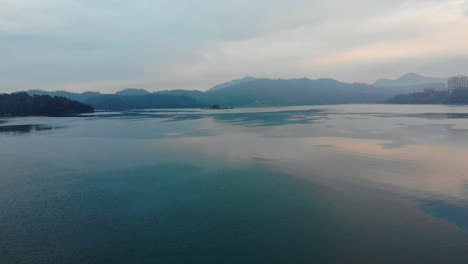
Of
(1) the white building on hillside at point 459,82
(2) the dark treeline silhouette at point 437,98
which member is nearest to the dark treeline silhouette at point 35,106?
(2) the dark treeline silhouette at point 437,98

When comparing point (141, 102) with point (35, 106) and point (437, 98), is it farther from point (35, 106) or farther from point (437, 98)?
point (437, 98)

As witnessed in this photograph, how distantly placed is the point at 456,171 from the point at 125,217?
12730 mm

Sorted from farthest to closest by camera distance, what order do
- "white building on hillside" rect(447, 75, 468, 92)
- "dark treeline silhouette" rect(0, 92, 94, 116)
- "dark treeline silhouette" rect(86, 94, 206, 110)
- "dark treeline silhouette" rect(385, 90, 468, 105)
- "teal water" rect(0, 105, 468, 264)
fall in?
"dark treeline silhouette" rect(86, 94, 206, 110) → "white building on hillside" rect(447, 75, 468, 92) → "dark treeline silhouette" rect(385, 90, 468, 105) → "dark treeline silhouette" rect(0, 92, 94, 116) → "teal water" rect(0, 105, 468, 264)

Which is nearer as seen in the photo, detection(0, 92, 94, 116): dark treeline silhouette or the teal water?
the teal water

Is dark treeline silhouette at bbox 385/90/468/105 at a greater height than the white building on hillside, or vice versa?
the white building on hillside

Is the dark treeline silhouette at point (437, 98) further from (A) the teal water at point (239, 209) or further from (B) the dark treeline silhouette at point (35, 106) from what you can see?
(B) the dark treeline silhouette at point (35, 106)

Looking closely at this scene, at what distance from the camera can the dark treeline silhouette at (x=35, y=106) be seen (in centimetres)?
6694

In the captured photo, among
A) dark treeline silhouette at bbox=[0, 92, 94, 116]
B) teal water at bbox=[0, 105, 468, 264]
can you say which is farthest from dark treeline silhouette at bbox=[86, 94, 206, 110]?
teal water at bbox=[0, 105, 468, 264]

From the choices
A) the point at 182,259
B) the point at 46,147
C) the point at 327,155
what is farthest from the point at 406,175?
the point at 46,147

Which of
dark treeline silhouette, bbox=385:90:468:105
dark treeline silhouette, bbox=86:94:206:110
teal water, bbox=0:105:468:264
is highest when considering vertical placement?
dark treeline silhouette, bbox=86:94:206:110

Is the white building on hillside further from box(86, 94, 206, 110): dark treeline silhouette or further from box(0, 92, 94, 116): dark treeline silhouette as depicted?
box(0, 92, 94, 116): dark treeline silhouette

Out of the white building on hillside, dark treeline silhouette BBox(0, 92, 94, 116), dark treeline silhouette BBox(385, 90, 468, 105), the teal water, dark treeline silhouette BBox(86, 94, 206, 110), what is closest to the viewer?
the teal water

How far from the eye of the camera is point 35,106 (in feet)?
227

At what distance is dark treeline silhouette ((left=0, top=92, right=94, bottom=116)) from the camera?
220ft
